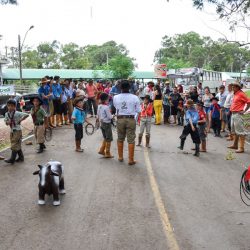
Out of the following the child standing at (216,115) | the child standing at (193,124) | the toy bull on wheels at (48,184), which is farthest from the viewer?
the child standing at (216,115)

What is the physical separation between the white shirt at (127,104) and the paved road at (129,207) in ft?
4.15

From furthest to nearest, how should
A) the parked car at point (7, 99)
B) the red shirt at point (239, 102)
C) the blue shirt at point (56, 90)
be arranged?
the parked car at point (7, 99) < the blue shirt at point (56, 90) < the red shirt at point (239, 102)

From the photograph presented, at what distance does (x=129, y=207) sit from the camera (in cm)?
673

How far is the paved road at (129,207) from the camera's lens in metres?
5.46

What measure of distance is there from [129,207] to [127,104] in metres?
3.51

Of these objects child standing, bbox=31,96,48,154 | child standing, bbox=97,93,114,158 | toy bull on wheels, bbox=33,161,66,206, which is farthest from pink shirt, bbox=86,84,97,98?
toy bull on wheels, bbox=33,161,66,206

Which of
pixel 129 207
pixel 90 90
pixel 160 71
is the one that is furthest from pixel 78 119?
pixel 160 71

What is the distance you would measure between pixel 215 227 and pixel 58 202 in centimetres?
258

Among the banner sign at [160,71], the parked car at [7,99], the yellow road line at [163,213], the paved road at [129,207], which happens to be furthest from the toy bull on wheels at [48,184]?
the banner sign at [160,71]

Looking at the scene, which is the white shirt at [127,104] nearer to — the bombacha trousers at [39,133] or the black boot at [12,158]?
the bombacha trousers at [39,133]

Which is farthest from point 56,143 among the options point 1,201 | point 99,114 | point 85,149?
point 1,201

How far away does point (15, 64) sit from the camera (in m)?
78.2

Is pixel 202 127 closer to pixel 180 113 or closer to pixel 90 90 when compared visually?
pixel 180 113

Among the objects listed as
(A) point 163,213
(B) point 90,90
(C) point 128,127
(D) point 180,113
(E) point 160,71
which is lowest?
(A) point 163,213
